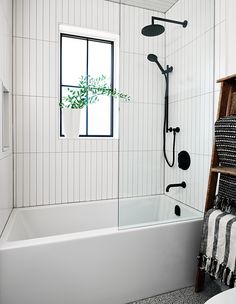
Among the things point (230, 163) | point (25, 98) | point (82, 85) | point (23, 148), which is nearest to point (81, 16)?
point (82, 85)

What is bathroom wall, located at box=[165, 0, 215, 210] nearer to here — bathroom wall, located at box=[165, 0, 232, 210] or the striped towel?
bathroom wall, located at box=[165, 0, 232, 210]

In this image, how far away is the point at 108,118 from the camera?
2.53m

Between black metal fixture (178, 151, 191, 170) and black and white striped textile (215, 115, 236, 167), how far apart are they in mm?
516

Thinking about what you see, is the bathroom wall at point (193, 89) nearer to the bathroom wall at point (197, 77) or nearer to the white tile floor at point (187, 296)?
the bathroom wall at point (197, 77)

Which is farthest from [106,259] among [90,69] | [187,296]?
[90,69]

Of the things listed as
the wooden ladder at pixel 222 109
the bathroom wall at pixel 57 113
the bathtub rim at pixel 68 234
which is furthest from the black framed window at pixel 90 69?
the wooden ladder at pixel 222 109

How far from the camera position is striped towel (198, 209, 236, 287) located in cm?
133

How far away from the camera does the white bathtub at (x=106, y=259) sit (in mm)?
1322

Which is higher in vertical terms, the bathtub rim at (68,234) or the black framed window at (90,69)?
the black framed window at (90,69)

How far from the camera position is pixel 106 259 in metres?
1.47

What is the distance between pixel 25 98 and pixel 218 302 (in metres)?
2.04

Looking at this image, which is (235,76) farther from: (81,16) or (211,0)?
(81,16)

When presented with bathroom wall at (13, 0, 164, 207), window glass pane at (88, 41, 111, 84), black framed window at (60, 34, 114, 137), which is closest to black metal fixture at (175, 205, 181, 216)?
bathroom wall at (13, 0, 164, 207)

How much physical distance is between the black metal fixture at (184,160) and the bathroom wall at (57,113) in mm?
216
